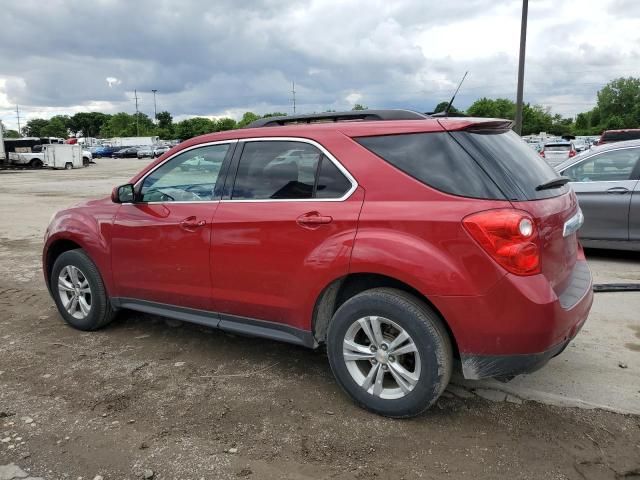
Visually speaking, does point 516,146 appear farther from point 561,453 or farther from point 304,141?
point 561,453

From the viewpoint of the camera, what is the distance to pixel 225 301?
3.89 m

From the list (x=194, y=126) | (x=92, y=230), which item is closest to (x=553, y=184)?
(x=92, y=230)

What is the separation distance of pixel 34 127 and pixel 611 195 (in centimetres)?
16401

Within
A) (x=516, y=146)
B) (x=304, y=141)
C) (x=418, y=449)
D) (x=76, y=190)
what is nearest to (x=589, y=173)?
(x=516, y=146)

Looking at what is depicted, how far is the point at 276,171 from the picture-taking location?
370 centimetres

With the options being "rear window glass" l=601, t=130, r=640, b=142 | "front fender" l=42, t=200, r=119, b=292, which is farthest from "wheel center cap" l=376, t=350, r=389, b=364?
"rear window glass" l=601, t=130, r=640, b=142

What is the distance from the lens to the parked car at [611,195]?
6863 mm

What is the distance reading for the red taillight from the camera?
9.39 ft

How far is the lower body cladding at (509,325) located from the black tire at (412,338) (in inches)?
4.1

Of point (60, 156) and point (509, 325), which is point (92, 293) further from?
point (60, 156)

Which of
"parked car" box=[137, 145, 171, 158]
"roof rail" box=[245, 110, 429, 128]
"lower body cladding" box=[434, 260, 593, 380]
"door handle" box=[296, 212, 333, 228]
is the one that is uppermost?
"parked car" box=[137, 145, 171, 158]

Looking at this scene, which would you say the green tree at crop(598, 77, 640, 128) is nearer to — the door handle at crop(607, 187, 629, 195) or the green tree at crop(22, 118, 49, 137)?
the door handle at crop(607, 187, 629, 195)

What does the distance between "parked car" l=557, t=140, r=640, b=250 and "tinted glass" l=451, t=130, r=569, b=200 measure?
4.09 meters

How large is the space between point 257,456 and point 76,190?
20.3m
